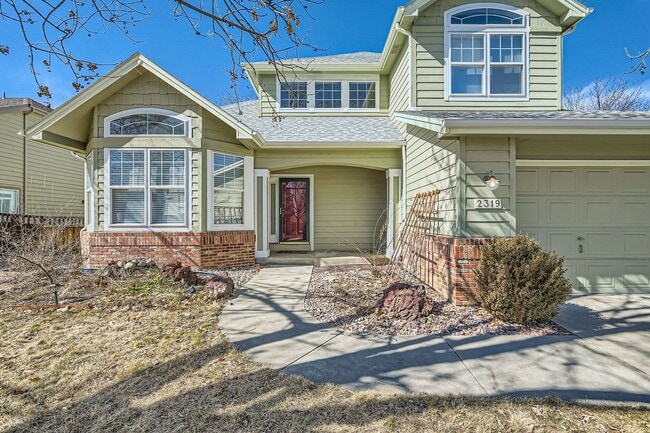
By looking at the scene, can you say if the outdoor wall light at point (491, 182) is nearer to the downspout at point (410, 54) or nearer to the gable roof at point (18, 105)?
the downspout at point (410, 54)

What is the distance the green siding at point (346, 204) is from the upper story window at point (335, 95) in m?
2.00

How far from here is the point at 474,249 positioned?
531 cm

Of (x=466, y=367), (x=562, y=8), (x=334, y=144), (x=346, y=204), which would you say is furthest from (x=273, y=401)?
(x=562, y=8)

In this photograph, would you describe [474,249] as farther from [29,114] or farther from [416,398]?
[29,114]

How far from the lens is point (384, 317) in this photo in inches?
188

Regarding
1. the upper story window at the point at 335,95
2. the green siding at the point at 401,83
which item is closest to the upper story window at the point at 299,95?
the upper story window at the point at 335,95

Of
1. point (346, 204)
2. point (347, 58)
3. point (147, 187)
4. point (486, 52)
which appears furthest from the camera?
point (347, 58)

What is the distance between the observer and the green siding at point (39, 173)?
12461 millimetres

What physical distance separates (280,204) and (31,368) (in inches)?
315

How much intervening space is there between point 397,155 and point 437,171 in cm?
297

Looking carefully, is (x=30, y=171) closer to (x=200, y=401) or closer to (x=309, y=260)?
(x=309, y=260)

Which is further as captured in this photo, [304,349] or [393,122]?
[393,122]

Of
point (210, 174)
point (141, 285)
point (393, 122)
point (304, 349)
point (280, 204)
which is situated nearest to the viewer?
point (304, 349)

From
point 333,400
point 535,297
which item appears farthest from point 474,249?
point 333,400
